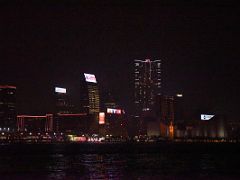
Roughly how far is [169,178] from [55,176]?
10105mm

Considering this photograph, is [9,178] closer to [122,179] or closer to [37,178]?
[37,178]

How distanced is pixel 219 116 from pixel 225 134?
34.9ft

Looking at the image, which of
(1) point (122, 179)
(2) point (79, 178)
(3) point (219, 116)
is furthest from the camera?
(3) point (219, 116)

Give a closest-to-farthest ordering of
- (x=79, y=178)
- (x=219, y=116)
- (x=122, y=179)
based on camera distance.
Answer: (x=122, y=179)
(x=79, y=178)
(x=219, y=116)

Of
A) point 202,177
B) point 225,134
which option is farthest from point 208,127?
point 202,177

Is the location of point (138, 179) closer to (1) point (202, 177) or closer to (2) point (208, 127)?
(1) point (202, 177)

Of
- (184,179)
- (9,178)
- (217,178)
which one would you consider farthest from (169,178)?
(9,178)

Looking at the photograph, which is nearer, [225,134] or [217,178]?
[217,178]

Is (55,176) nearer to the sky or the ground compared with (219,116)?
nearer to the ground

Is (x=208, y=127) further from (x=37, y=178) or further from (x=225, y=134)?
(x=37, y=178)

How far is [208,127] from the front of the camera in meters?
200

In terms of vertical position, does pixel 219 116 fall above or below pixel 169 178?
above

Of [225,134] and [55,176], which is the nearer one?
[55,176]

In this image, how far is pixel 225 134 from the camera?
19762cm
